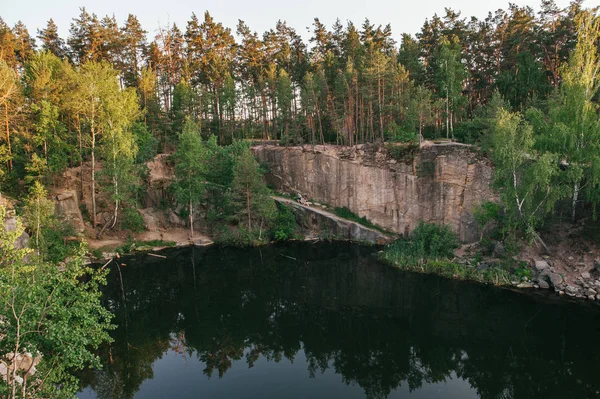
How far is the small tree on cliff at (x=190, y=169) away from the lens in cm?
→ 3559

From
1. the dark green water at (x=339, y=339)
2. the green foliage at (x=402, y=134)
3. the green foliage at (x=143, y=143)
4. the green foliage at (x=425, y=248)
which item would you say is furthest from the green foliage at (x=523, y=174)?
the green foliage at (x=143, y=143)

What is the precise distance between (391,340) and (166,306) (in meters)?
13.6

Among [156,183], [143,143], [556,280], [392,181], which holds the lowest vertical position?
[556,280]

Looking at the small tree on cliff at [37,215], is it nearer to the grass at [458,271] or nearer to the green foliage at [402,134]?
the grass at [458,271]

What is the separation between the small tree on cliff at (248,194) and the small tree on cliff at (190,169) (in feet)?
10.7

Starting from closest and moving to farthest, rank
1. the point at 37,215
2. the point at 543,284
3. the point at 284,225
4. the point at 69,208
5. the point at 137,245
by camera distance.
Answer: the point at 543,284, the point at 37,215, the point at 69,208, the point at 137,245, the point at 284,225

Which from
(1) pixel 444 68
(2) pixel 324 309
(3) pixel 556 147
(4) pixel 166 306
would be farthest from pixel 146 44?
(3) pixel 556 147

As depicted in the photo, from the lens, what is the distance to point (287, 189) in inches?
1714

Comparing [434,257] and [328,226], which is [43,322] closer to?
[434,257]

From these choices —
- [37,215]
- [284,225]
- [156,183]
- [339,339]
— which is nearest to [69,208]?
[156,183]

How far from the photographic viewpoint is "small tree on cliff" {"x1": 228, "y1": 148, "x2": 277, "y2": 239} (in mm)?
35531

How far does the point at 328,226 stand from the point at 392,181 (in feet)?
25.8

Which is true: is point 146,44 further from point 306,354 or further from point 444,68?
point 306,354

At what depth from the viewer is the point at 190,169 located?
3600cm
